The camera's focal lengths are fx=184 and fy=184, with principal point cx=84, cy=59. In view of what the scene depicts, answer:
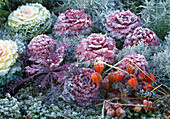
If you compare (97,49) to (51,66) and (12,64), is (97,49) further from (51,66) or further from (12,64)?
(12,64)

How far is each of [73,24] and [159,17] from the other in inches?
50.2

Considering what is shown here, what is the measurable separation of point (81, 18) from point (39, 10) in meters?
0.67

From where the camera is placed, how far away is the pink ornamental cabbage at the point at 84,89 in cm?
187

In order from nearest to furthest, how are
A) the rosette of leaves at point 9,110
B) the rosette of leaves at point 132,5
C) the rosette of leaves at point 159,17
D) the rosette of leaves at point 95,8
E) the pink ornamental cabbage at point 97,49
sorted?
1. the rosette of leaves at point 9,110
2. the pink ornamental cabbage at point 97,49
3. the rosette of leaves at point 159,17
4. the rosette of leaves at point 95,8
5. the rosette of leaves at point 132,5

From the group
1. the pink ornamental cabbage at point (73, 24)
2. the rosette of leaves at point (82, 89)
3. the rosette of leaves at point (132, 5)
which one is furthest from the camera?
the rosette of leaves at point (132, 5)

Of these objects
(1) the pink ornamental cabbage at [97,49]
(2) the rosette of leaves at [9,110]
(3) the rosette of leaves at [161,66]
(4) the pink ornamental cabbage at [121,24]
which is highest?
(4) the pink ornamental cabbage at [121,24]

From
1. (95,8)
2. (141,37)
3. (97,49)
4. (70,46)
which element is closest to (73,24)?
(70,46)

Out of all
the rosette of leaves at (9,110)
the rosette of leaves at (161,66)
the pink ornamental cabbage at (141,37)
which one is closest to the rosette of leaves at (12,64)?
the rosette of leaves at (9,110)

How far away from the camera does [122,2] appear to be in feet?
11.4

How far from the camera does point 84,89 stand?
186 cm

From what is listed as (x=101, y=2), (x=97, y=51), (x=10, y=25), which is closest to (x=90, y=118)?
(x=97, y=51)

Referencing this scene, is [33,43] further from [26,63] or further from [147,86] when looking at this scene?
[147,86]

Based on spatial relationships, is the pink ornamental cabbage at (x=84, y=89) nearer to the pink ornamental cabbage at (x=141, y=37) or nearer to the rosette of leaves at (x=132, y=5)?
the pink ornamental cabbage at (x=141, y=37)

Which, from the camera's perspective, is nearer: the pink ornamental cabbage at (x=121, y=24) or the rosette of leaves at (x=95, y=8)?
the pink ornamental cabbage at (x=121, y=24)
